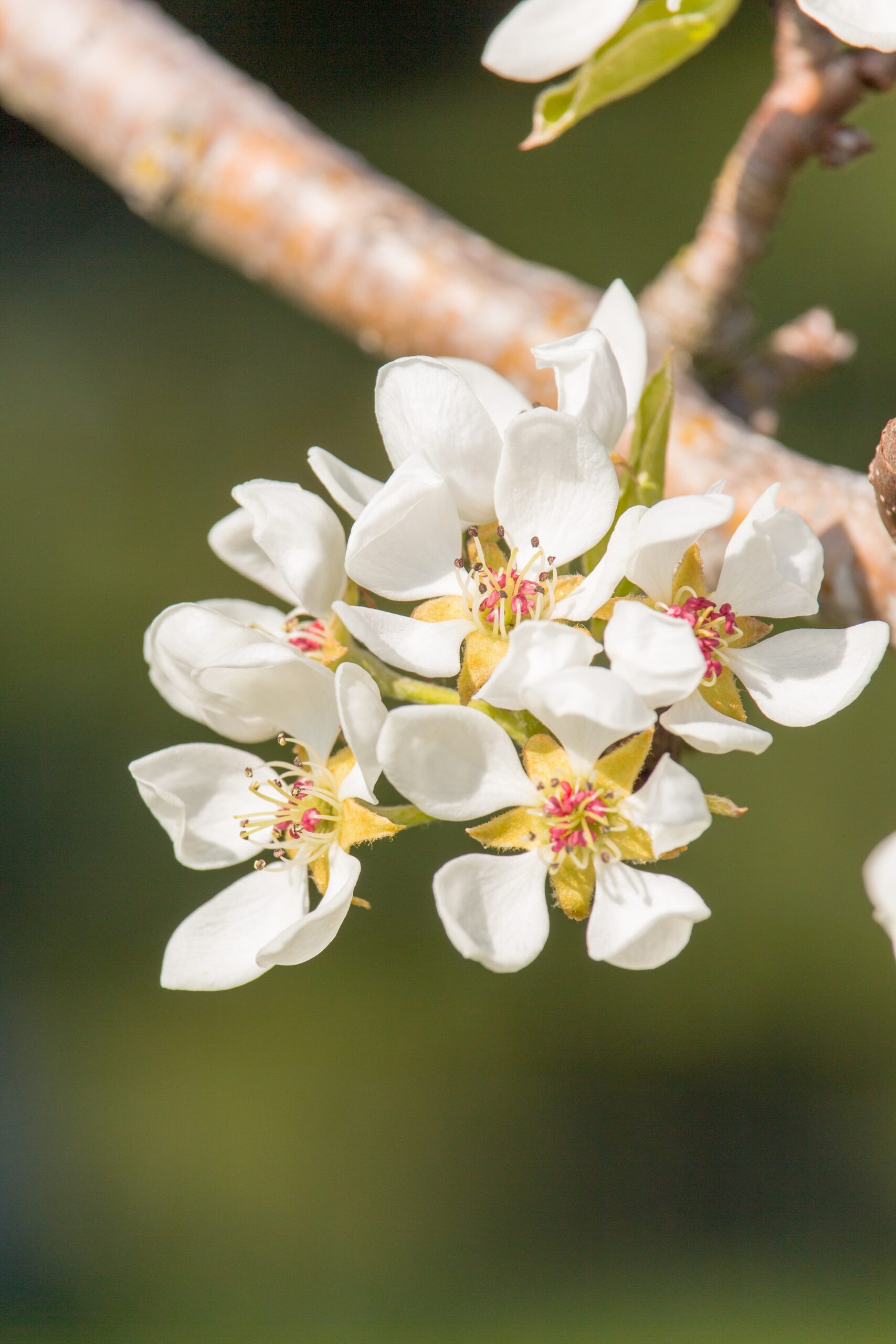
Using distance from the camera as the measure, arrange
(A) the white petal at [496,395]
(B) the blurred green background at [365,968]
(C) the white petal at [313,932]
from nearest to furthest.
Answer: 1. (C) the white petal at [313,932]
2. (A) the white petal at [496,395]
3. (B) the blurred green background at [365,968]

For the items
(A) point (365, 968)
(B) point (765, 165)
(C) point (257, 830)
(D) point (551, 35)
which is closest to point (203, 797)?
(C) point (257, 830)

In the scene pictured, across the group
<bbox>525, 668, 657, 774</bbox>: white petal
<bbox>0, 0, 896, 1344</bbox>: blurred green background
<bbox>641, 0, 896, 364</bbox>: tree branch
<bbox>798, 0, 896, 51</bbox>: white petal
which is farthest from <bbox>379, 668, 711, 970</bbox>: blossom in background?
<bbox>0, 0, 896, 1344</bbox>: blurred green background

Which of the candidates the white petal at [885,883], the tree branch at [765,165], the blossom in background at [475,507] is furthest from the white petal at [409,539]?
the tree branch at [765,165]

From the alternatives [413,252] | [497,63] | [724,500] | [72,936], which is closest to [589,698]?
[724,500]

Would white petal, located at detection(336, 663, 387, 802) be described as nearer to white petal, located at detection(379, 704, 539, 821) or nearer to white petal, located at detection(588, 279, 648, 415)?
white petal, located at detection(379, 704, 539, 821)

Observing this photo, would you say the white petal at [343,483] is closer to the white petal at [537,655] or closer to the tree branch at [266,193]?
the white petal at [537,655]
